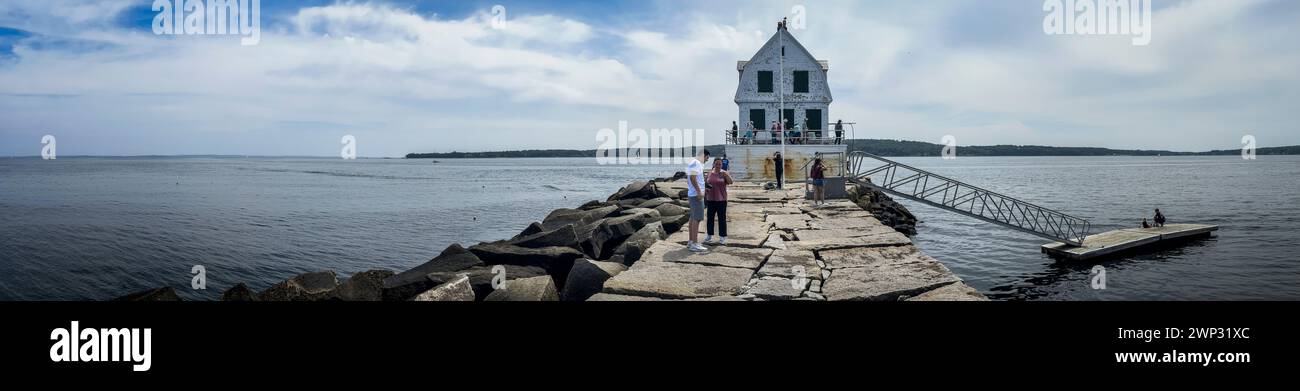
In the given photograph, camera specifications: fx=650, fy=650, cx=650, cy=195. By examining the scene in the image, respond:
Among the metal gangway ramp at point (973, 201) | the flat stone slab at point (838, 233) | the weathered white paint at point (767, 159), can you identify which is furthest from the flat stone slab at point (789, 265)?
the weathered white paint at point (767, 159)

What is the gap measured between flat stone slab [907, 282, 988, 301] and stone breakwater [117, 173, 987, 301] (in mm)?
20

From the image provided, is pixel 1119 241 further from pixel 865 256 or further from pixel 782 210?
pixel 865 256

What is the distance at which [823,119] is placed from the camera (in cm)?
3250

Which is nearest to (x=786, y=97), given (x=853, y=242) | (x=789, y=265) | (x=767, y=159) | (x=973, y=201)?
(x=767, y=159)

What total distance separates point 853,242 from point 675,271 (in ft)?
12.5

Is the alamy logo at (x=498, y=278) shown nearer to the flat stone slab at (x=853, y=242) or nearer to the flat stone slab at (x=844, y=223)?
the flat stone slab at (x=853, y=242)

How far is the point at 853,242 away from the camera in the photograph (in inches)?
418

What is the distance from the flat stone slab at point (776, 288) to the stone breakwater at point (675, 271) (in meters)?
0.01

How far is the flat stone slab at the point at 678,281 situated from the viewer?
23.6 ft
